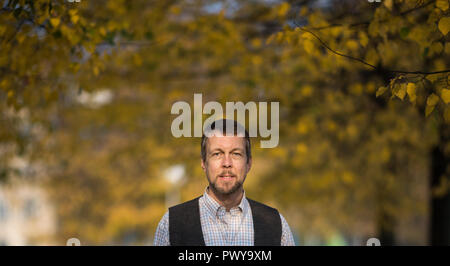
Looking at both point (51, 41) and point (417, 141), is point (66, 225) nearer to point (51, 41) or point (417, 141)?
point (417, 141)

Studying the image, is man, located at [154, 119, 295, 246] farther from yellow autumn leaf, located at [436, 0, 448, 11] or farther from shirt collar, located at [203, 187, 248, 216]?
yellow autumn leaf, located at [436, 0, 448, 11]

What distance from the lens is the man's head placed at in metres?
2.64

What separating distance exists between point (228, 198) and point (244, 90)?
18.7ft

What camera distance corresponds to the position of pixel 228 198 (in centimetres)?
271

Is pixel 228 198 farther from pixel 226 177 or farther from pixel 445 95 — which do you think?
pixel 445 95

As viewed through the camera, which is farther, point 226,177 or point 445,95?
point 445,95

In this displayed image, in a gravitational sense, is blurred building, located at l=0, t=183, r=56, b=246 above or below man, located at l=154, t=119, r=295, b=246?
above

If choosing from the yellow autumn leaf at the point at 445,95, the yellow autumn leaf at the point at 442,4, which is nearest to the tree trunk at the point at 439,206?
the yellow autumn leaf at the point at 442,4

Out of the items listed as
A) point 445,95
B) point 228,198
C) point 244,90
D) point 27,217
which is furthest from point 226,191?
point 27,217

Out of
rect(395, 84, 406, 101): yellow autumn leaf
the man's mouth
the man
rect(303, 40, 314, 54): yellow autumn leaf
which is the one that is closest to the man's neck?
the man

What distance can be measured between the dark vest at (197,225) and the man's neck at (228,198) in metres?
0.12

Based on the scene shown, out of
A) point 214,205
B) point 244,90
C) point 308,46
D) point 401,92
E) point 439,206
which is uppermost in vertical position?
point 244,90

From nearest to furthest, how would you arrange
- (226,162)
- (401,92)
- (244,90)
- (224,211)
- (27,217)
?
(226,162), (224,211), (401,92), (244,90), (27,217)

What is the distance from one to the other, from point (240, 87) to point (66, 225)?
34.5 feet
